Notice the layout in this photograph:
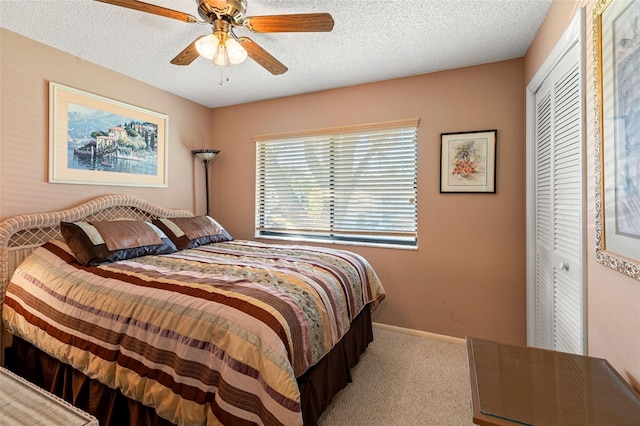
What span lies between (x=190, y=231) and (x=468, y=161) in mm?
2707

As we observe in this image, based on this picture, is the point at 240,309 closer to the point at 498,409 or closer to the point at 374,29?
the point at 498,409

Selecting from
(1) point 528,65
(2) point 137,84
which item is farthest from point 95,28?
(1) point 528,65

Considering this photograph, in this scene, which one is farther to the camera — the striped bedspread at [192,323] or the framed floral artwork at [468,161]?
the framed floral artwork at [468,161]

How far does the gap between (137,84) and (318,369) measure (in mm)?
3206

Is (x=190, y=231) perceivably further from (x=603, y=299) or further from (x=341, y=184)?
(x=603, y=299)

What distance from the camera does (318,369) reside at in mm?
1627

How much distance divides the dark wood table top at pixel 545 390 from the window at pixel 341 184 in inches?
72.3

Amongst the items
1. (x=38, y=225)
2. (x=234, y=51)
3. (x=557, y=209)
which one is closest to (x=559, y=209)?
(x=557, y=209)

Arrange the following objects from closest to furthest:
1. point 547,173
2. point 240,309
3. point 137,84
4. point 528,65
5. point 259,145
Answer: point 240,309, point 547,173, point 528,65, point 137,84, point 259,145

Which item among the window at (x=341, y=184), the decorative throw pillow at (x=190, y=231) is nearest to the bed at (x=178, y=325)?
the decorative throw pillow at (x=190, y=231)

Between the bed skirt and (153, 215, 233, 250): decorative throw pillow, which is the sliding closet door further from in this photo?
(153, 215, 233, 250): decorative throw pillow

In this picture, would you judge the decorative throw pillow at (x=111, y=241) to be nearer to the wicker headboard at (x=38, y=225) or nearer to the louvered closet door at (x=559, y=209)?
the wicker headboard at (x=38, y=225)

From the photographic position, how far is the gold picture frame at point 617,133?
962mm

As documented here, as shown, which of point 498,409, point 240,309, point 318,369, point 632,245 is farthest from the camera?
point 318,369
